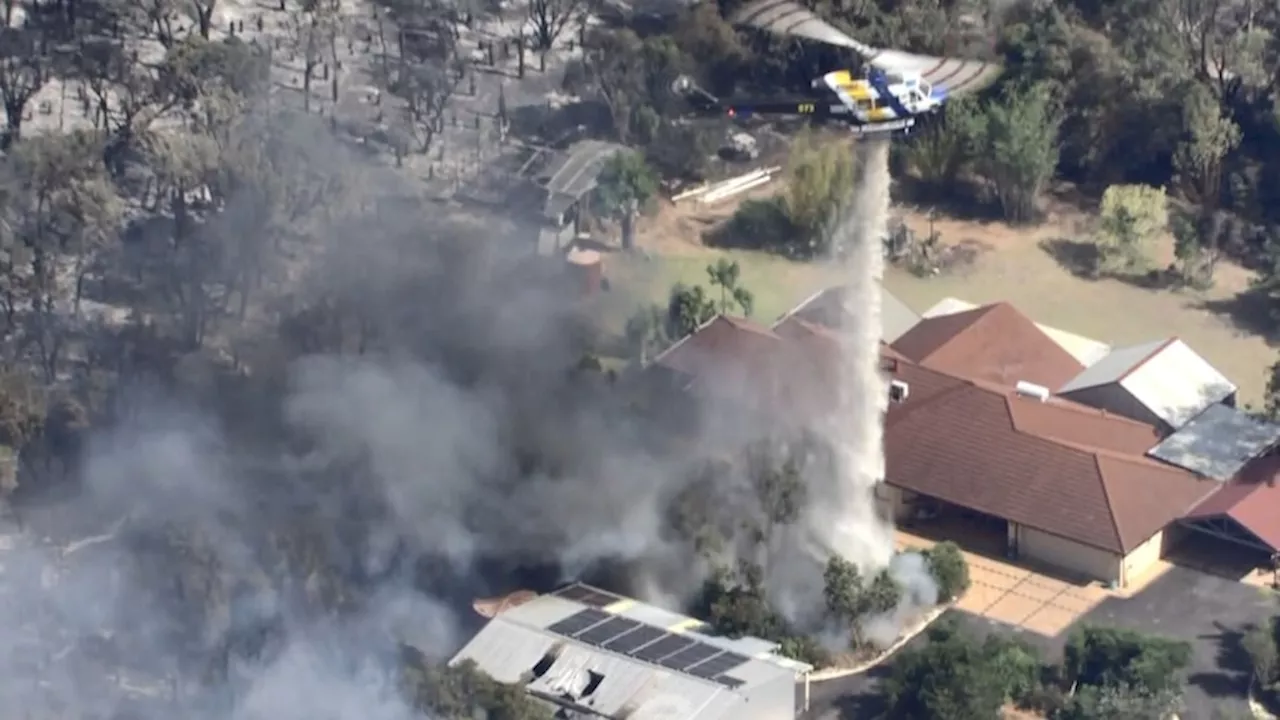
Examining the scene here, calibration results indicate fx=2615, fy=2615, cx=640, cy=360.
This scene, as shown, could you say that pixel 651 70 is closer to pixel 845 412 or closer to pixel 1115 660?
pixel 845 412

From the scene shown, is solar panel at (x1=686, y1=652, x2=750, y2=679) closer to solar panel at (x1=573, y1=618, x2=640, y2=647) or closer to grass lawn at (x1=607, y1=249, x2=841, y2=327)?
solar panel at (x1=573, y1=618, x2=640, y2=647)

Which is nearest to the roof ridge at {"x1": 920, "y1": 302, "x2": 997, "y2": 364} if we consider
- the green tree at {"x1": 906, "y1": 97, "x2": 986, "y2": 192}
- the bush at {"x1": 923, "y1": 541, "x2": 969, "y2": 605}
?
the bush at {"x1": 923, "y1": 541, "x2": 969, "y2": 605}

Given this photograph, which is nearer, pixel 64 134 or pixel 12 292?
pixel 12 292

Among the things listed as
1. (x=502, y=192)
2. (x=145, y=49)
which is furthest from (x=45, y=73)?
(x=502, y=192)

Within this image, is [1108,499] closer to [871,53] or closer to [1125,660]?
[1125,660]

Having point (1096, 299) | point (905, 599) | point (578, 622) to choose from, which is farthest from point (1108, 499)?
point (1096, 299)

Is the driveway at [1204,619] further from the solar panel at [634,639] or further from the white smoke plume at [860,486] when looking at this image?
the solar panel at [634,639]
